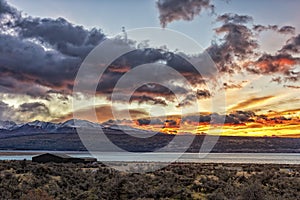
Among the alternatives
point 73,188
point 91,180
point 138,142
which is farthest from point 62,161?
point 138,142

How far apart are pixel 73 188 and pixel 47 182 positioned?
2523mm

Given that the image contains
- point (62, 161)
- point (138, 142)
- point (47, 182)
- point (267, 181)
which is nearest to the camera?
point (47, 182)

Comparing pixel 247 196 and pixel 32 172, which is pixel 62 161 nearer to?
pixel 32 172

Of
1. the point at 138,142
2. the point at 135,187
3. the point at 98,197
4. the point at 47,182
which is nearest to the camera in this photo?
the point at 98,197

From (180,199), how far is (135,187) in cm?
259

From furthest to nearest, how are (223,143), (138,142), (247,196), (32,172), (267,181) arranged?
(223,143), (138,142), (32,172), (267,181), (247,196)

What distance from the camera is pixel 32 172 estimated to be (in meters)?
29.7

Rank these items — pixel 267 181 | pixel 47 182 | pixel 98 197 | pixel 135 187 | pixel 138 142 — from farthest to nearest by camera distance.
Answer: pixel 138 142, pixel 267 181, pixel 47 182, pixel 135 187, pixel 98 197

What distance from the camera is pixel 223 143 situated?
196 meters

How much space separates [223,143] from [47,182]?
176301 millimetres

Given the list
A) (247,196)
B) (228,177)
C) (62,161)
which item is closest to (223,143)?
(62,161)

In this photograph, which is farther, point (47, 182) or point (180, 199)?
point (47, 182)

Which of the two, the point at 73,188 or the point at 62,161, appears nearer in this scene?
the point at 73,188

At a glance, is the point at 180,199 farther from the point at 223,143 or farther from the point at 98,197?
the point at 223,143
